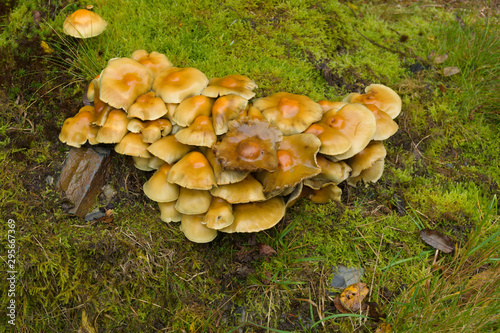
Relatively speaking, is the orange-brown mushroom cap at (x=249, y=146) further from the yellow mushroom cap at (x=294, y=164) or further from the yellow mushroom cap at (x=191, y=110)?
the yellow mushroom cap at (x=191, y=110)

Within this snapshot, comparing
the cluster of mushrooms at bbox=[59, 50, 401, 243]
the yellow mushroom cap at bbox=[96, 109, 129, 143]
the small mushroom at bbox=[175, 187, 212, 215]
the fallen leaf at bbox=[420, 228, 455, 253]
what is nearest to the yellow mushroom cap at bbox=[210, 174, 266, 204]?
the cluster of mushrooms at bbox=[59, 50, 401, 243]

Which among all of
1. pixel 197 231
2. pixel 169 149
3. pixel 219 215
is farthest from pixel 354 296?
pixel 169 149

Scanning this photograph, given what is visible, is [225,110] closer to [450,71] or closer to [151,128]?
[151,128]

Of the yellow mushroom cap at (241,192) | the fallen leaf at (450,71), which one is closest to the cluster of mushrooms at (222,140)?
the yellow mushroom cap at (241,192)

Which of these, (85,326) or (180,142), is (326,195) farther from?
(85,326)

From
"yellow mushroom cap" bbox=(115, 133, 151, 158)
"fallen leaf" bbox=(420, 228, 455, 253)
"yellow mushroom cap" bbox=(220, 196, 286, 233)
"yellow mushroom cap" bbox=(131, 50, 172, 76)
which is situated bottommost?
"fallen leaf" bbox=(420, 228, 455, 253)

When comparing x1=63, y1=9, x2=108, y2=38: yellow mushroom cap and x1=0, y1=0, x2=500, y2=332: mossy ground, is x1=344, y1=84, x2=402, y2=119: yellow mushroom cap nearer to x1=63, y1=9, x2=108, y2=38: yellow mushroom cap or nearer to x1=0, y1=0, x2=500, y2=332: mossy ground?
x1=0, y1=0, x2=500, y2=332: mossy ground
